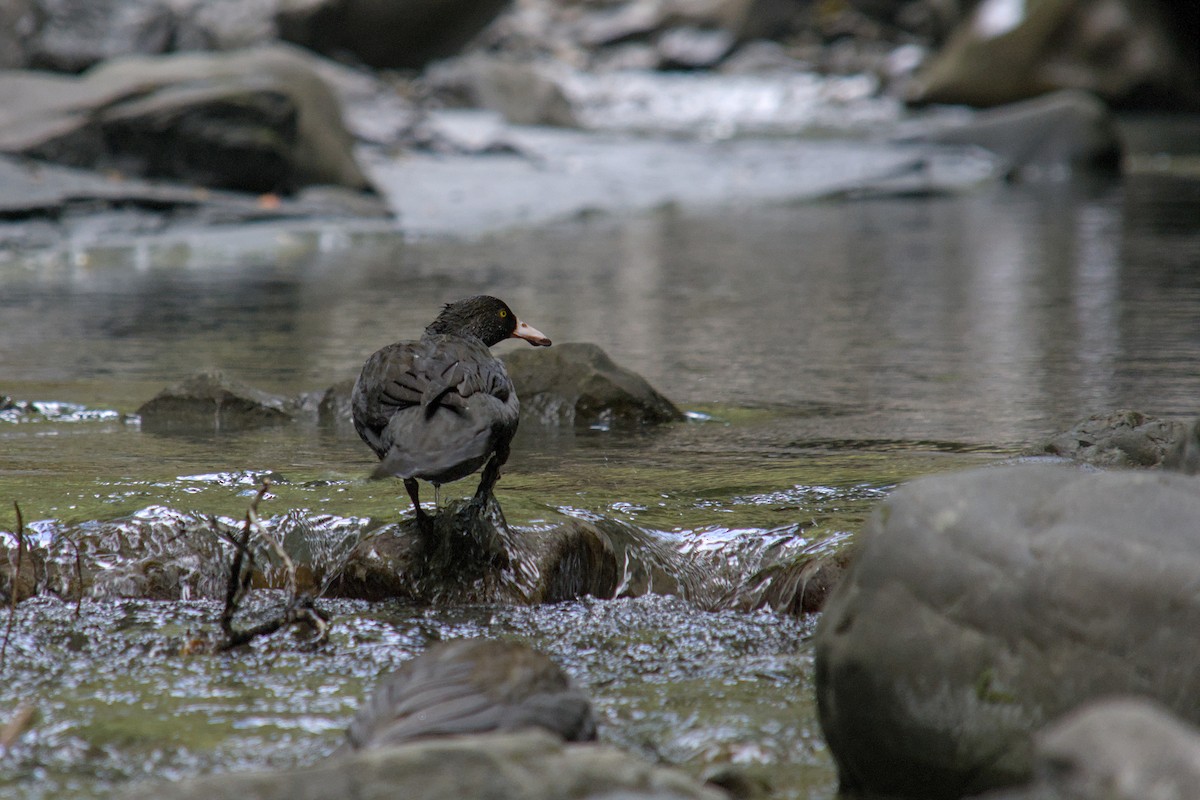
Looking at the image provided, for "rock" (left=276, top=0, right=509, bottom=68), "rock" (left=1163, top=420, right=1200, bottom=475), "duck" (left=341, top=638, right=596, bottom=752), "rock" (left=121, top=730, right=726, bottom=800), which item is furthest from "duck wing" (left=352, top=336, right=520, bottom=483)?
"rock" (left=276, top=0, right=509, bottom=68)

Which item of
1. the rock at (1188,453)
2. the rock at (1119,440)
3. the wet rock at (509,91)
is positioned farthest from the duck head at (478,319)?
the wet rock at (509,91)

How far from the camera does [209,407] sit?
19.2ft

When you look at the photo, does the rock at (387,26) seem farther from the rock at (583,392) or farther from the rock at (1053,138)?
the rock at (583,392)

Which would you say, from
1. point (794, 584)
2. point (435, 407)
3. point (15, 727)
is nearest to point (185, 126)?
point (435, 407)

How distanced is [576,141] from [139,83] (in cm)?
727

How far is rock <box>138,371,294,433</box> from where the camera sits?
5.83 metres

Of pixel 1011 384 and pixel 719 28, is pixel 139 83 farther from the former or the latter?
pixel 719 28

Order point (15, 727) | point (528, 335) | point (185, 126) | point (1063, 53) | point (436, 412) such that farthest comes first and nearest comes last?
point (1063, 53), point (185, 126), point (528, 335), point (436, 412), point (15, 727)

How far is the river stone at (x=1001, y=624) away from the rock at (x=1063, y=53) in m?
24.7

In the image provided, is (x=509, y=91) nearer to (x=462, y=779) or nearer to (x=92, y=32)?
(x=92, y=32)

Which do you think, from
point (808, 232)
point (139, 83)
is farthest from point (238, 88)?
point (808, 232)

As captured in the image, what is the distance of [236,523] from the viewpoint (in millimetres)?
4016

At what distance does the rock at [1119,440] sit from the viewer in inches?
173

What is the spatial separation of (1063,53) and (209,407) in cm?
2314
